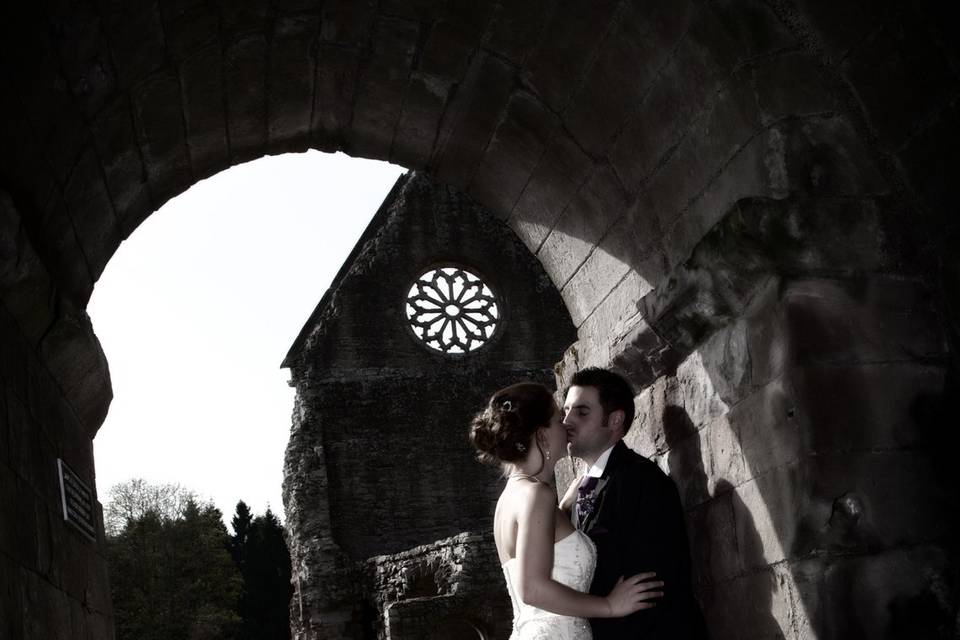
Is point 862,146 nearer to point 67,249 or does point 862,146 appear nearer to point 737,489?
point 737,489

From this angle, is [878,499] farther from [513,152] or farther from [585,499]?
[513,152]

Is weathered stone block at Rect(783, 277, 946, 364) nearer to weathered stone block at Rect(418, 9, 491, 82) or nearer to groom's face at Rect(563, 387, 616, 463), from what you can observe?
groom's face at Rect(563, 387, 616, 463)

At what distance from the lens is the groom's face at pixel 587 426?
3.52 m

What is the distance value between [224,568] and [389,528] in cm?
1755

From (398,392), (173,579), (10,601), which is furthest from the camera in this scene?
(173,579)

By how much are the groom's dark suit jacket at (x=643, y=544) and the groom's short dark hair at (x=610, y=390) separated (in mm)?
214

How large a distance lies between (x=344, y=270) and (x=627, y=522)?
18.9m

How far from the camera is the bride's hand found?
123 inches

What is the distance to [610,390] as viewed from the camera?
359cm

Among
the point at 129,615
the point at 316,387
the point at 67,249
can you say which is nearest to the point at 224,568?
the point at 129,615

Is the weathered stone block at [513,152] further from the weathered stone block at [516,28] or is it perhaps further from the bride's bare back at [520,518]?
the bride's bare back at [520,518]

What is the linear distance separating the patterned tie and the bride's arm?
0.18 meters

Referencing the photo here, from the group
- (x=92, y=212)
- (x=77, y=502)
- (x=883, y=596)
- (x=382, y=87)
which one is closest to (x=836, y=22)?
(x=883, y=596)

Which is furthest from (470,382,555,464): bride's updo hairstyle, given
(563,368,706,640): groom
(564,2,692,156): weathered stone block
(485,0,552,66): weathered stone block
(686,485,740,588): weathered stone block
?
(485,0,552,66): weathered stone block
